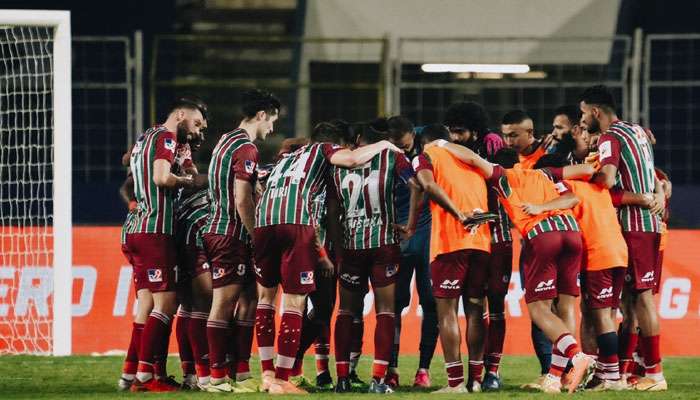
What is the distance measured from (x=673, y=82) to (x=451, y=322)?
6.03 metres

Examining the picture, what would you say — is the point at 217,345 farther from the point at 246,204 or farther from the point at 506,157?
the point at 506,157

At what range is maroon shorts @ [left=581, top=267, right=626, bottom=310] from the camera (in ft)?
29.1

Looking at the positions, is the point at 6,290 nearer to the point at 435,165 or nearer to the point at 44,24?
the point at 44,24

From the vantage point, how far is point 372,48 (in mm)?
16469

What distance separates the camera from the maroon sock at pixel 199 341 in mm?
8844

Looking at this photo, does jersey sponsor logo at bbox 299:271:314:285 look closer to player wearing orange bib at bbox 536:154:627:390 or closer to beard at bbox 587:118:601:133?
player wearing orange bib at bbox 536:154:627:390

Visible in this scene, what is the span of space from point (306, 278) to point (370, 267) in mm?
535

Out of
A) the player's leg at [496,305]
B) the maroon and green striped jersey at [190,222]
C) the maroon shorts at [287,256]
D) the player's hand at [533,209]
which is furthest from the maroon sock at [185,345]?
the player's hand at [533,209]

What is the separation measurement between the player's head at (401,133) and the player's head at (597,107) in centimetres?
122

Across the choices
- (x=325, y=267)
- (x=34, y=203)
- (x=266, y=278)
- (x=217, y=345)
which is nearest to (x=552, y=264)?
(x=325, y=267)

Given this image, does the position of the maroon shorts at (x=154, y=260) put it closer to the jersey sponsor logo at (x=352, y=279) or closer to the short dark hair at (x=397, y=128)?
the jersey sponsor logo at (x=352, y=279)

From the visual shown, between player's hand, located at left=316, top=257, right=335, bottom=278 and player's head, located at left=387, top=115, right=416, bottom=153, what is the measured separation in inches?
38.1

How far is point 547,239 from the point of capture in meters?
8.75

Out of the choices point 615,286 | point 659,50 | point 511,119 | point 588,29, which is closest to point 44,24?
point 511,119
